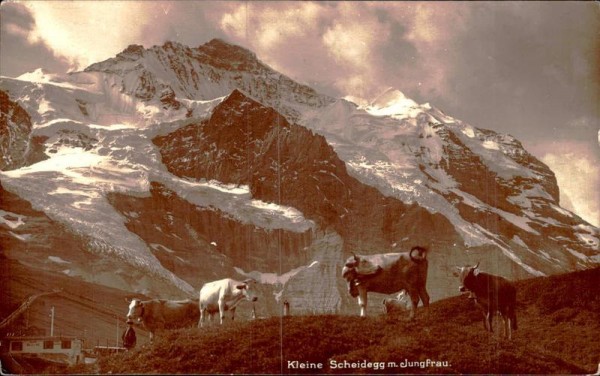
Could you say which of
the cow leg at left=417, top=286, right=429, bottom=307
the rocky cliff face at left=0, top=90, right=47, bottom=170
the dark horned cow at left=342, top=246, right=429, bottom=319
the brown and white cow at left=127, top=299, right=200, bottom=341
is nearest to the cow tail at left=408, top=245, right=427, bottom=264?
the dark horned cow at left=342, top=246, right=429, bottom=319

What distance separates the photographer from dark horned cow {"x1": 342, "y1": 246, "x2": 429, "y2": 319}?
27625 mm

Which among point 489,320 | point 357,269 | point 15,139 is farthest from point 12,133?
point 489,320

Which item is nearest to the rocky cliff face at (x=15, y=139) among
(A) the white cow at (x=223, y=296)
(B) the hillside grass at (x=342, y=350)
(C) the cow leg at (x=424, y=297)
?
(A) the white cow at (x=223, y=296)

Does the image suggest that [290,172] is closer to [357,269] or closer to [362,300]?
[357,269]

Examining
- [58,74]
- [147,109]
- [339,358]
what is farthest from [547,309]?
[58,74]

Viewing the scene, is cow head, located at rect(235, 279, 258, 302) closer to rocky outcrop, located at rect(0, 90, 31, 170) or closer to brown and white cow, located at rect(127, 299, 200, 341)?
brown and white cow, located at rect(127, 299, 200, 341)

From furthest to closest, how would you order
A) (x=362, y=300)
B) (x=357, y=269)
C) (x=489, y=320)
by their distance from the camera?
(x=489, y=320)
(x=357, y=269)
(x=362, y=300)

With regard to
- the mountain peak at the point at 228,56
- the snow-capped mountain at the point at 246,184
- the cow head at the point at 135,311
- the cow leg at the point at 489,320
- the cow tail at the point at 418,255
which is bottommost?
the cow leg at the point at 489,320

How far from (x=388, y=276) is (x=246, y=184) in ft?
28.7

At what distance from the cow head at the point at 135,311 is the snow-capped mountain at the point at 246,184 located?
2687 millimetres

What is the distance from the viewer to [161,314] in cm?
2853

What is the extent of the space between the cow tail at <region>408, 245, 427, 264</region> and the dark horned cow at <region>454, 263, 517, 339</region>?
138 centimetres

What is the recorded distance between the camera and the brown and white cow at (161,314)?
2825cm

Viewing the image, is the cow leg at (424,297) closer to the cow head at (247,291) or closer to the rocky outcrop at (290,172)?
the rocky outcrop at (290,172)
